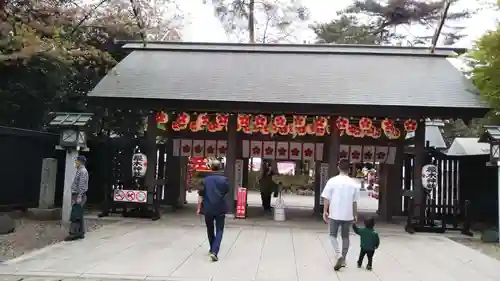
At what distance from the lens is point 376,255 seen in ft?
28.9

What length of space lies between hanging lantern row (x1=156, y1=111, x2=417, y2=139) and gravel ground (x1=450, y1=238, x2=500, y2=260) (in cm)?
345

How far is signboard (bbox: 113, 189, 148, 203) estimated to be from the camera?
12.6 m

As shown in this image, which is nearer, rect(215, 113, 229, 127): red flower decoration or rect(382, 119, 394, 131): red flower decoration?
rect(382, 119, 394, 131): red flower decoration

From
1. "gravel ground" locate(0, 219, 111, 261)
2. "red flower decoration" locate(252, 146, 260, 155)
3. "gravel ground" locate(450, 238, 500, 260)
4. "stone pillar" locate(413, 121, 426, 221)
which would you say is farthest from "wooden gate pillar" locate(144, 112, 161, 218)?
"gravel ground" locate(450, 238, 500, 260)

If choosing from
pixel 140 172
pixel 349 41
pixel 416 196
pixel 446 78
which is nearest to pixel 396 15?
pixel 349 41

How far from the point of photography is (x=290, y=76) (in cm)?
1398

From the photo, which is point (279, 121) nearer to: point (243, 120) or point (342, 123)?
point (243, 120)

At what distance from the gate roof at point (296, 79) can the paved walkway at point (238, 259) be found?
11.9 feet

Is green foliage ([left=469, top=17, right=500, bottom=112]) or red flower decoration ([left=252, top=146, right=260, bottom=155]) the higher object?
green foliage ([left=469, top=17, right=500, bottom=112])

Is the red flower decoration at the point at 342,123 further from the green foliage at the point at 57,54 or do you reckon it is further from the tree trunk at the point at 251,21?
the tree trunk at the point at 251,21

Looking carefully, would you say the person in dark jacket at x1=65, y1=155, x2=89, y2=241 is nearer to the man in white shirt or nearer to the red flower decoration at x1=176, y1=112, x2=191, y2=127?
the red flower decoration at x1=176, y1=112, x2=191, y2=127

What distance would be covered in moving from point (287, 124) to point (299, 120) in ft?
1.49

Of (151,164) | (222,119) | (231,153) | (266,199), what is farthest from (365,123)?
(151,164)

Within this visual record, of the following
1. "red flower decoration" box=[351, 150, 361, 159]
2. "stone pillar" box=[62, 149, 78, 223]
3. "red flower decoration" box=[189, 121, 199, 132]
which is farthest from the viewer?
"red flower decoration" box=[351, 150, 361, 159]
